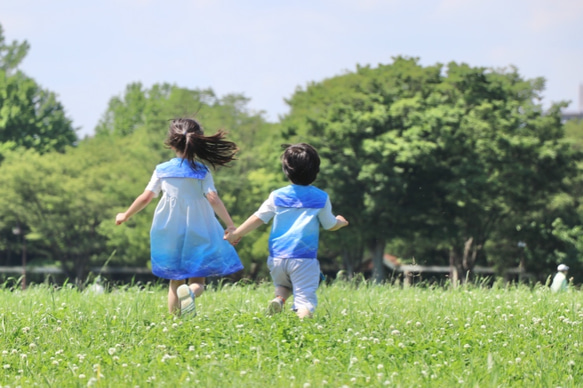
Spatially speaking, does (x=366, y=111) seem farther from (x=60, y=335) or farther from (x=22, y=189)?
(x=60, y=335)

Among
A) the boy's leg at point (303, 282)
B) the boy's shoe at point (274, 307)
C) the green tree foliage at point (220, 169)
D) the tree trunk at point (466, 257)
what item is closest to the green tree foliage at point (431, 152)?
the tree trunk at point (466, 257)

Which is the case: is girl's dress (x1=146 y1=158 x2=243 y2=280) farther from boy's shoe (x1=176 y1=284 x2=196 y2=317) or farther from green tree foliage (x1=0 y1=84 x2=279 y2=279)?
green tree foliage (x1=0 y1=84 x2=279 y2=279)

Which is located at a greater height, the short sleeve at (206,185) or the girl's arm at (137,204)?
the short sleeve at (206,185)

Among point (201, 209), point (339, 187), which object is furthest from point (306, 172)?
point (339, 187)

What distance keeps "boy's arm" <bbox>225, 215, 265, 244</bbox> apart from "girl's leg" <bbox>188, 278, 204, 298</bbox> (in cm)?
45

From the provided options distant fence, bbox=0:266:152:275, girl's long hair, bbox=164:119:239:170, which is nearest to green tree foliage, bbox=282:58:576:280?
distant fence, bbox=0:266:152:275

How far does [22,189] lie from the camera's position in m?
48.4

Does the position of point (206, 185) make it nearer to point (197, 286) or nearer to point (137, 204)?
point (137, 204)

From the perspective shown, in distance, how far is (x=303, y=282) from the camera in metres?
7.45

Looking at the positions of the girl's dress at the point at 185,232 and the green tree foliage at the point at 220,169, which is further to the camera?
the green tree foliage at the point at 220,169

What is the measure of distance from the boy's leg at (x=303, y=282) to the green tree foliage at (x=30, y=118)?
46528 millimetres

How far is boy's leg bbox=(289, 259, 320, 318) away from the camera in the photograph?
7438mm

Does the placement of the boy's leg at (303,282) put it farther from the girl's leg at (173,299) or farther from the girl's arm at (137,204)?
the girl's arm at (137,204)

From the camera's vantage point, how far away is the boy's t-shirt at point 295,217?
755cm
